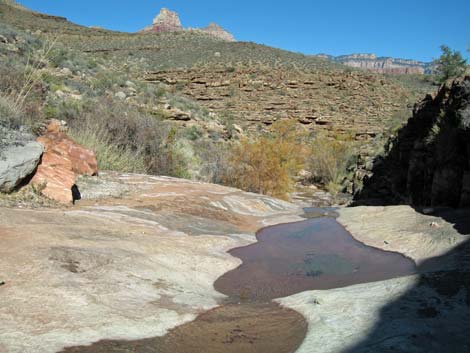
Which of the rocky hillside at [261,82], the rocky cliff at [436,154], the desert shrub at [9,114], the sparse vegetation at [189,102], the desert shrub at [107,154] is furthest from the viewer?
the rocky hillside at [261,82]

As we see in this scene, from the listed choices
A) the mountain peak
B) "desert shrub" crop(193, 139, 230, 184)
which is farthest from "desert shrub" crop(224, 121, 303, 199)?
the mountain peak

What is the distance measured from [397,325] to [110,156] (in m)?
8.31

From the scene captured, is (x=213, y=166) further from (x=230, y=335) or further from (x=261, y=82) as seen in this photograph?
(x=261, y=82)

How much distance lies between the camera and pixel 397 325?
290cm

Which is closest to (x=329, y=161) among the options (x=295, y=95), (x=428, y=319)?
(x=295, y=95)

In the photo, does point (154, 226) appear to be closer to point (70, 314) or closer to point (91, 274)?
point (91, 274)

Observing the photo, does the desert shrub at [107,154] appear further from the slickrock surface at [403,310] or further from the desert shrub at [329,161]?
the desert shrub at [329,161]

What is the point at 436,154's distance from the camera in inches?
378

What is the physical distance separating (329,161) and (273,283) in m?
19.9

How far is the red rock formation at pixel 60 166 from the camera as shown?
20.1ft

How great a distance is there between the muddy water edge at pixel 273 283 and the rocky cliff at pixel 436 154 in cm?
277

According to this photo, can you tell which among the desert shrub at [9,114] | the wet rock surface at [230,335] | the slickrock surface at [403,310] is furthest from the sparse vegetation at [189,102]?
the slickrock surface at [403,310]

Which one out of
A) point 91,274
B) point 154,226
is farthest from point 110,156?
point 91,274

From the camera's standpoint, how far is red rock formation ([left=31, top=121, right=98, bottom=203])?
241 inches
